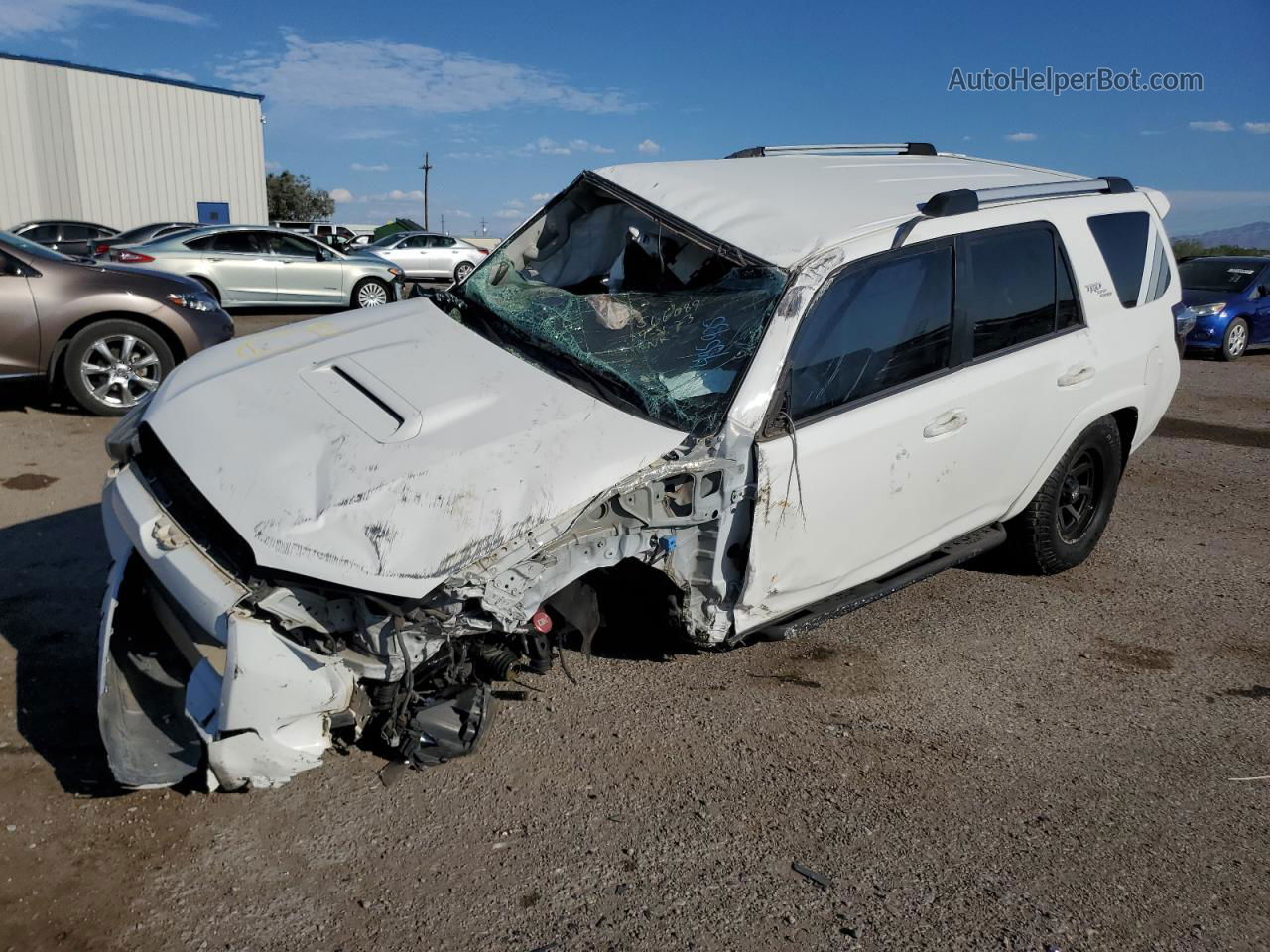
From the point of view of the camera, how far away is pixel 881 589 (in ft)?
12.8

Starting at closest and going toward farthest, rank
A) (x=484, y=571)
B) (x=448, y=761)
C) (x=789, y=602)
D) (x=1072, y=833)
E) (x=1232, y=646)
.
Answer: (x=484, y=571) < (x=1072, y=833) < (x=448, y=761) < (x=789, y=602) < (x=1232, y=646)

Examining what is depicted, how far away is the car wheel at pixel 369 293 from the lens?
15.2 metres

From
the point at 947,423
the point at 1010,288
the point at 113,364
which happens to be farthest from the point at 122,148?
the point at 947,423

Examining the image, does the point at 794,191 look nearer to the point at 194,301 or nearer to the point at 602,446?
the point at 602,446

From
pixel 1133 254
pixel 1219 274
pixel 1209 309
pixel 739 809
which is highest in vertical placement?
pixel 1133 254

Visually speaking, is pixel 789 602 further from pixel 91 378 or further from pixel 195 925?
pixel 91 378

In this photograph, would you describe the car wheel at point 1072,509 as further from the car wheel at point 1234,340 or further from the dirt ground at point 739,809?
the car wheel at point 1234,340

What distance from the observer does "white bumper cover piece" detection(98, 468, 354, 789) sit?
2674 millimetres

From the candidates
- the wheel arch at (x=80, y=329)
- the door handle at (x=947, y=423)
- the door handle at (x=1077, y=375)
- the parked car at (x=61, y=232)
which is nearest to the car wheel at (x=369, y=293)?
the wheel arch at (x=80, y=329)

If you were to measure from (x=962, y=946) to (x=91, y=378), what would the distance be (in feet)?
23.6

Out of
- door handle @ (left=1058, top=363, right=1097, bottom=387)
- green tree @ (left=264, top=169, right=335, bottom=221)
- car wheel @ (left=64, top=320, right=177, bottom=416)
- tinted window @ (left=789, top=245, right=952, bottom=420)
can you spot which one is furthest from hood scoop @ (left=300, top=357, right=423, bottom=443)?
green tree @ (left=264, top=169, right=335, bottom=221)

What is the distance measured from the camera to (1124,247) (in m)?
4.80

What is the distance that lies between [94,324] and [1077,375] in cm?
674

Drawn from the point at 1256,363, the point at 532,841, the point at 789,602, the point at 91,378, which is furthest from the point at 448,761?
the point at 1256,363
